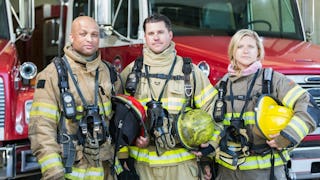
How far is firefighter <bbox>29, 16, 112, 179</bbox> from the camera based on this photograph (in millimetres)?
2816

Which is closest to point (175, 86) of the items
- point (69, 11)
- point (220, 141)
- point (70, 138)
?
point (220, 141)

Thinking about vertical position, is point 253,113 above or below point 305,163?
above

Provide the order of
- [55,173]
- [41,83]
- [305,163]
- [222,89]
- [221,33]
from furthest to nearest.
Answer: [221,33] → [305,163] → [222,89] → [41,83] → [55,173]

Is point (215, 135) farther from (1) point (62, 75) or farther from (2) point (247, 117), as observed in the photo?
(1) point (62, 75)

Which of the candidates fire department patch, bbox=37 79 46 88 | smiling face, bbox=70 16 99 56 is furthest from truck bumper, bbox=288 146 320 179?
fire department patch, bbox=37 79 46 88

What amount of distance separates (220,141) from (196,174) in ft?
0.84

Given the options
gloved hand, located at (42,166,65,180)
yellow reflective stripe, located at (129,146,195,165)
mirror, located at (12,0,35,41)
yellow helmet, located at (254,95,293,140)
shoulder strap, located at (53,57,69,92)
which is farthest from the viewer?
mirror, located at (12,0,35,41)

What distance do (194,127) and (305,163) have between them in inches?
53.4

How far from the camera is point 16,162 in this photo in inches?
142

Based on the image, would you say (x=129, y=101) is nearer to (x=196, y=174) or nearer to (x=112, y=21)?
(x=196, y=174)

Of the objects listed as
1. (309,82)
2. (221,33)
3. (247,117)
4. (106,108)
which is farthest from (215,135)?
(221,33)

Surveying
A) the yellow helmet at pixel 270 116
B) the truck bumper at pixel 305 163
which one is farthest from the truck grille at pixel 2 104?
the truck bumper at pixel 305 163

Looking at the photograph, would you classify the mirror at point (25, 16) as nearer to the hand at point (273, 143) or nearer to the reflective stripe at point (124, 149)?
the reflective stripe at point (124, 149)

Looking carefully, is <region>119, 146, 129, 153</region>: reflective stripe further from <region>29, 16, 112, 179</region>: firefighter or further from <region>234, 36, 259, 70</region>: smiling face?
<region>234, 36, 259, 70</region>: smiling face
